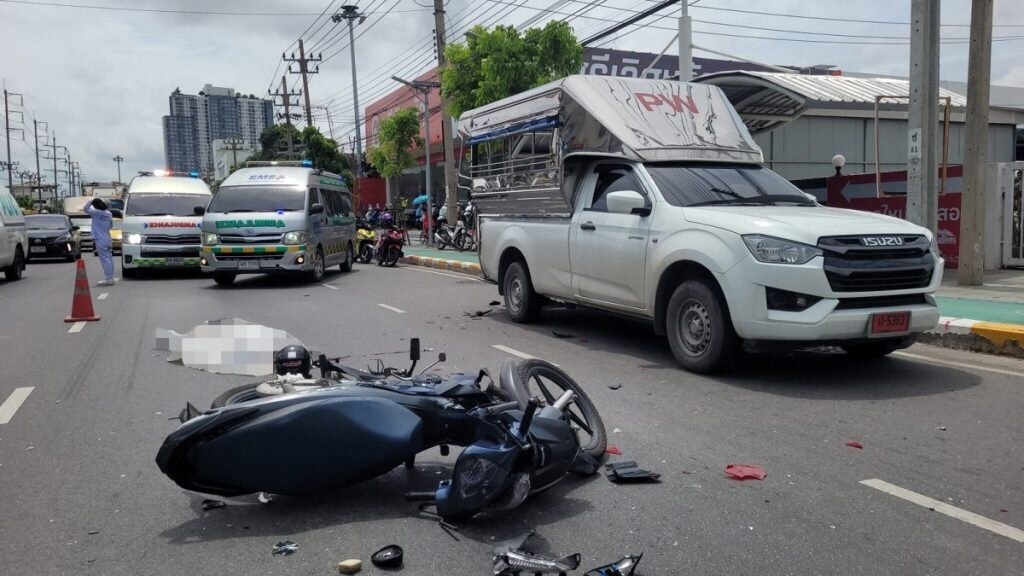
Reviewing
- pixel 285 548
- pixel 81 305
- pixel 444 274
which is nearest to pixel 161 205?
pixel 444 274

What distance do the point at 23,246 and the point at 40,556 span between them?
18601 mm

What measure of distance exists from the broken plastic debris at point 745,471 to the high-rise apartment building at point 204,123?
107718 millimetres

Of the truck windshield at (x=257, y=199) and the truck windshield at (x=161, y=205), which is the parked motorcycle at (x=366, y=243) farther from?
the truck windshield at (x=257, y=199)

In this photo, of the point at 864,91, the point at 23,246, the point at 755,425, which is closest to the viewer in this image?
the point at 755,425

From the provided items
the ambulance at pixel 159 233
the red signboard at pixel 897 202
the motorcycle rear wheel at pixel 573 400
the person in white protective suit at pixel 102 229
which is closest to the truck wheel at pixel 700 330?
the motorcycle rear wheel at pixel 573 400

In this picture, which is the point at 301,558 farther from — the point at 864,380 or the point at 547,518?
the point at 864,380

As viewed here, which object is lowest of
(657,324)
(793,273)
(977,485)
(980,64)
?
(977,485)

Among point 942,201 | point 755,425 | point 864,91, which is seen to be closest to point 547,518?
point 755,425

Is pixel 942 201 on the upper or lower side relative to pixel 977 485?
upper

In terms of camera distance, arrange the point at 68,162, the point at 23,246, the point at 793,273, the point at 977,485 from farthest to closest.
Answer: the point at 68,162 < the point at 23,246 < the point at 793,273 < the point at 977,485

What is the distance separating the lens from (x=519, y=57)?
65.4ft

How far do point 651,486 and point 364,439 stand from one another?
1.55 meters

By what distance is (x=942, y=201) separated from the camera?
1355 cm

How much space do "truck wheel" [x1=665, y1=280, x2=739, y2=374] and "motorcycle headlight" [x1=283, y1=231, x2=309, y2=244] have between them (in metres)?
9.81
